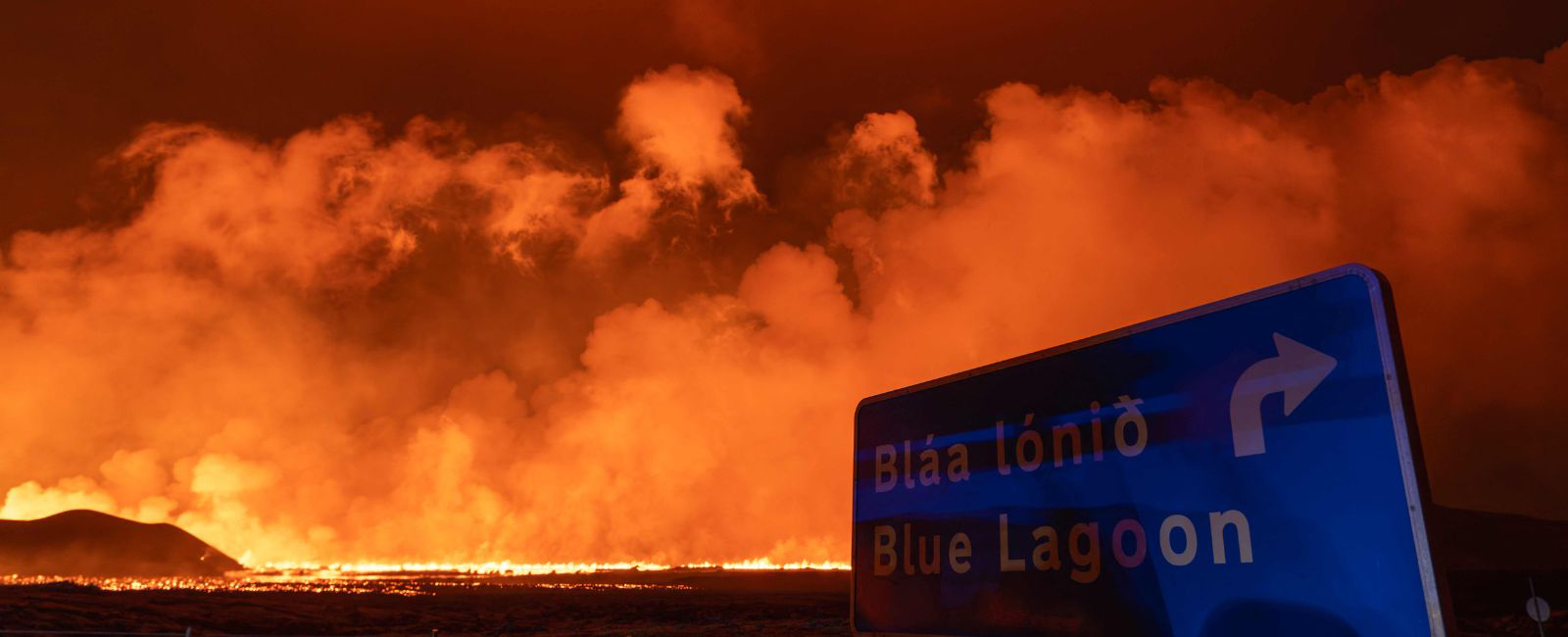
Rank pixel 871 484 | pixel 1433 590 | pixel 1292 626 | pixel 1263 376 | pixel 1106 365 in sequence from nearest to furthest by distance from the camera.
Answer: pixel 1433 590 < pixel 1292 626 < pixel 1263 376 < pixel 1106 365 < pixel 871 484

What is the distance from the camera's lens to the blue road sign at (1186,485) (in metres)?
2.28

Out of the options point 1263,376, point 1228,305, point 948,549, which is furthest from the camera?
point 948,549

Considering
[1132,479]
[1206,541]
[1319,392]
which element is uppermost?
[1319,392]

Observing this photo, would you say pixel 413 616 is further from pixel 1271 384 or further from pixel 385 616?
pixel 1271 384

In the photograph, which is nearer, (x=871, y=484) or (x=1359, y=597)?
(x=1359, y=597)

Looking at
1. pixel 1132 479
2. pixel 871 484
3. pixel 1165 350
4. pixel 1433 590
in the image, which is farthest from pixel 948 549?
pixel 1433 590

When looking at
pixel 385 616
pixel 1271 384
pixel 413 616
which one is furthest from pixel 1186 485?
pixel 413 616

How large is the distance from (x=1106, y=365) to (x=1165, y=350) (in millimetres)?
257

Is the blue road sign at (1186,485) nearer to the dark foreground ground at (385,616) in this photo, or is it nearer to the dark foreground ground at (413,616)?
the dark foreground ground at (413,616)

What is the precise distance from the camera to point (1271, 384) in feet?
8.50

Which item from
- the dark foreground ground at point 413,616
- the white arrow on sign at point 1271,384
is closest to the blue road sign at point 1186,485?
the white arrow on sign at point 1271,384

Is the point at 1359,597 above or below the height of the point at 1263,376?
below

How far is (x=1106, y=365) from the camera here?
3.21 m

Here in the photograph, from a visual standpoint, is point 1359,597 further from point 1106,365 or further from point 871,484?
point 871,484
